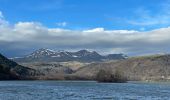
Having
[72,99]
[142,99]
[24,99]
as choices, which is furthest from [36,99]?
[142,99]

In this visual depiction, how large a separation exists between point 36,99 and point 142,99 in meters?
25.6

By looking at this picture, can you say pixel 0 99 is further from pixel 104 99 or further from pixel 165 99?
pixel 165 99

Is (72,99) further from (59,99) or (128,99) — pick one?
(128,99)

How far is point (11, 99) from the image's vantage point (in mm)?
91188

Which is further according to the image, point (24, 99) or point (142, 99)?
point (142, 99)

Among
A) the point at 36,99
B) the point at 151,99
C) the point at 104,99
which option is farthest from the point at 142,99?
the point at 36,99

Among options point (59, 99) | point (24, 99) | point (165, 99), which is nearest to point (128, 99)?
point (165, 99)

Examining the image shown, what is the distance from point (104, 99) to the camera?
98.4m

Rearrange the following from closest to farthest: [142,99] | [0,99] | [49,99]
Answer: [0,99] < [49,99] < [142,99]

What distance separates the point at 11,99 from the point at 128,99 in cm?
2712

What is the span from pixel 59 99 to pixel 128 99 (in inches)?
642

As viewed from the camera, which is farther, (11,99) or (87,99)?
(87,99)

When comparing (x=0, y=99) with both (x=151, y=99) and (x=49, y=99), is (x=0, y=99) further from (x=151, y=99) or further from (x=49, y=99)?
(x=151, y=99)

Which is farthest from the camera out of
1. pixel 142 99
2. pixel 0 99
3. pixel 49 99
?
pixel 142 99
